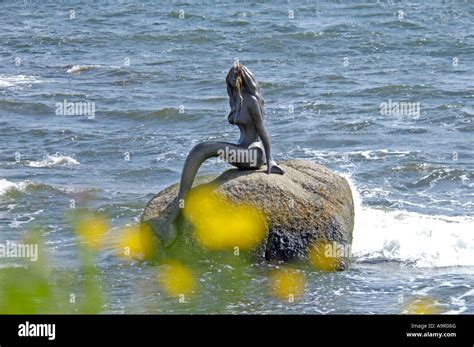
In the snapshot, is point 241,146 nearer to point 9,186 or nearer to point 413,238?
point 413,238

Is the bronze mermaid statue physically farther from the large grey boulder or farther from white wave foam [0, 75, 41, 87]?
white wave foam [0, 75, 41, 87]

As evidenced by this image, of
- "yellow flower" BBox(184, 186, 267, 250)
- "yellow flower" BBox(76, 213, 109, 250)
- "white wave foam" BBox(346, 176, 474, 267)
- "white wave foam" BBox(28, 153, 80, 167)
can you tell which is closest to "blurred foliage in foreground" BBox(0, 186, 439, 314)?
"yellow flower" BBox(184, 186, 267, 250)

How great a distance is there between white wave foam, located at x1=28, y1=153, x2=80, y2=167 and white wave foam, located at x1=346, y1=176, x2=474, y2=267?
19.5 feet

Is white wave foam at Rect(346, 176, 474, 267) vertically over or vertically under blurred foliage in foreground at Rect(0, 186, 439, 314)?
under

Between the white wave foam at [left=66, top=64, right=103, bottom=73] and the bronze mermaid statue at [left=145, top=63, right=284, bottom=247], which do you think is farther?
the white wave foam at [left=66, top=64, right=103, bottom=73]

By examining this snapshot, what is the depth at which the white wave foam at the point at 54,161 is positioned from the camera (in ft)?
61.9

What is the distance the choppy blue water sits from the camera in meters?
12.3

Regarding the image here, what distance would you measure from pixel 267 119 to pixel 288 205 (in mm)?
10584

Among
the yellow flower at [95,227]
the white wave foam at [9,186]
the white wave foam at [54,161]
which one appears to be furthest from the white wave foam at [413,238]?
the white wave foam at [54,161]

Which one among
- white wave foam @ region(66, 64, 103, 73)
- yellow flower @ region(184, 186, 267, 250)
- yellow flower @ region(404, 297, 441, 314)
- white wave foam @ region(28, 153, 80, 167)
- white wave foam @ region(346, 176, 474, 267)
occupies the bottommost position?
white wave foam @ region(28, 153, 80, 167)

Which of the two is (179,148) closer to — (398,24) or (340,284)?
(340,284)

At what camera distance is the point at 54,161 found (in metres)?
19.1

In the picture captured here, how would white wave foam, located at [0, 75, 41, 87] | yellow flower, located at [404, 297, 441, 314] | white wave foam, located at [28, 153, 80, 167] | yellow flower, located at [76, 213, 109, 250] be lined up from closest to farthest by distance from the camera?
yellow flower, located at [404, 297, 441, 314], yellow flower, located at [76, 213, 109, 250], white wave foam, located at [28, 153, 80, 167], white wave foam, located at [0, 75, 41, 87]
